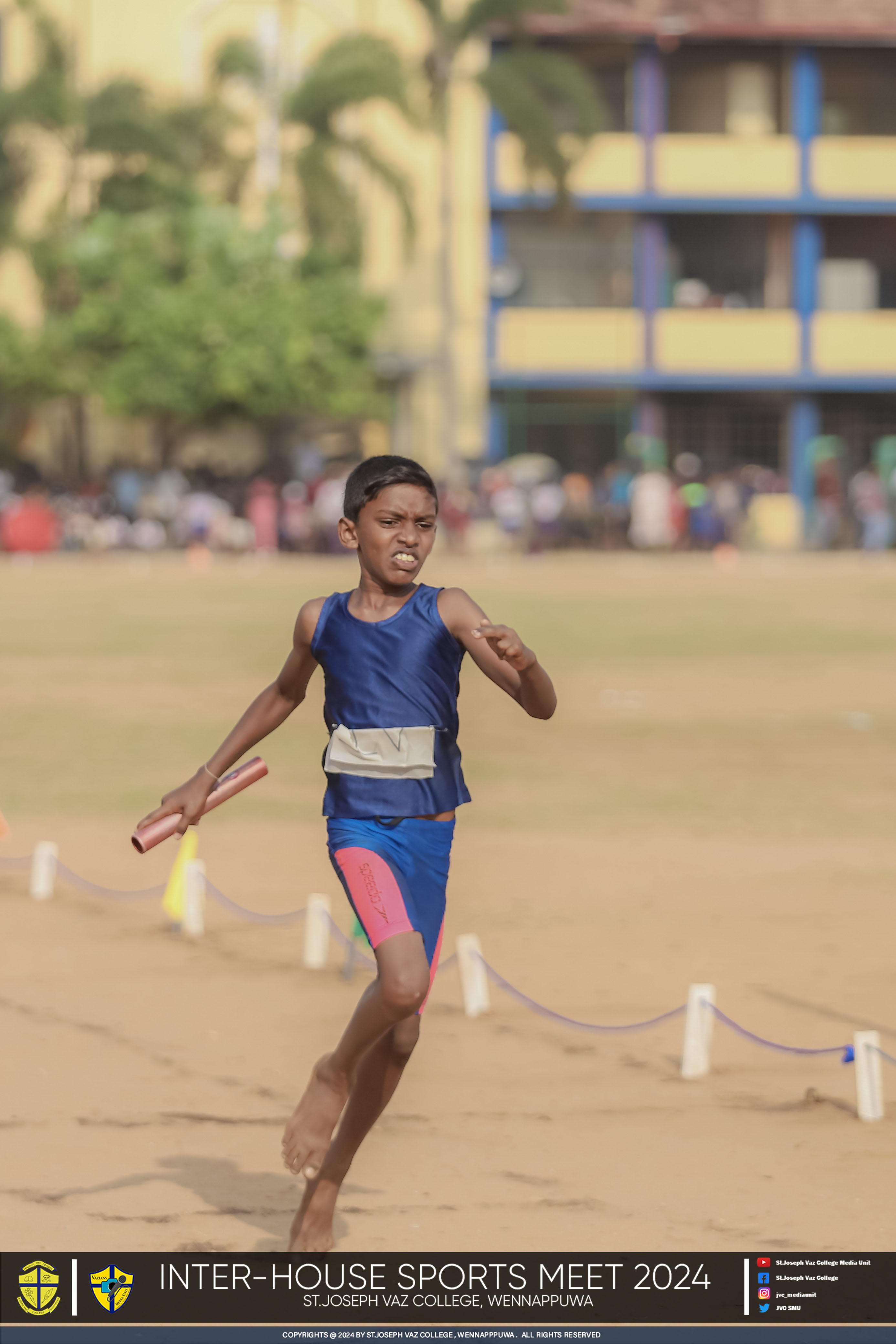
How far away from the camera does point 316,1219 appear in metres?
4.37

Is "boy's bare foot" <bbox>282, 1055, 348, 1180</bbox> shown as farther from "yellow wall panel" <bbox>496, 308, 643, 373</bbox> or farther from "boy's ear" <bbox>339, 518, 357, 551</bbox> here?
"yellow wall panel" <bbox>496, 308, 643, 373</bbox>

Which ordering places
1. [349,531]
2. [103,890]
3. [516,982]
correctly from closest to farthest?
[349,531], [516,982], [103,890]

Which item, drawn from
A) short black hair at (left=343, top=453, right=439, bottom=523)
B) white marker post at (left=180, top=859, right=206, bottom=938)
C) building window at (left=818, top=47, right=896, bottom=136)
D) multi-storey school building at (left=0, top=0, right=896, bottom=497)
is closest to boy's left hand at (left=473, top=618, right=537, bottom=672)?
short black hair at (left=343, top=453, right=439, bottom=523)

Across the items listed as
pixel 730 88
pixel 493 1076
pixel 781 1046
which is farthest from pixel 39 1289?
pixel 730 88

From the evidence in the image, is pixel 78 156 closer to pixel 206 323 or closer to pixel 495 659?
pixel 206 323

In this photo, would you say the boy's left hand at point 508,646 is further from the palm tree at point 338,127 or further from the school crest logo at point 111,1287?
the palm tree at point 338,127

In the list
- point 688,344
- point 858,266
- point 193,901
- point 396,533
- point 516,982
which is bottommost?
point 516,982

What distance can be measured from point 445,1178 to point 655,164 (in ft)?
128

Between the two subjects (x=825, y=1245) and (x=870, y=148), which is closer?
(x=825, y=1245)

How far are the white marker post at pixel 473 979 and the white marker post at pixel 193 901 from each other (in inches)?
55.4

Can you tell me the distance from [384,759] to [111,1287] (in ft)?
4.02

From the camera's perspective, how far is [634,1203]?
4.86 m

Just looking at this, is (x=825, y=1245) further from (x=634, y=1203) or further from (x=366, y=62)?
(x=366, y=62)

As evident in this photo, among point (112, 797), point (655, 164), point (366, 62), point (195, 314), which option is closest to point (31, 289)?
point (195, 314)
